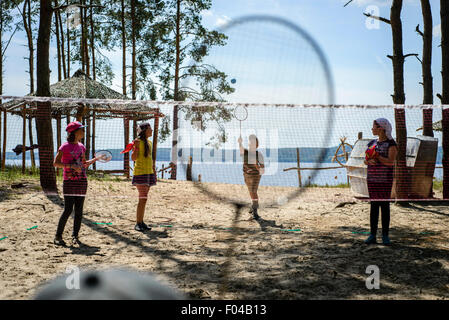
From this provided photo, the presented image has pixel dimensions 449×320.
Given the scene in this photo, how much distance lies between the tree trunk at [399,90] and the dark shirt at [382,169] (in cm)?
440

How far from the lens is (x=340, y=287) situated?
3846mm

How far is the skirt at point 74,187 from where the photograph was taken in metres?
5.21

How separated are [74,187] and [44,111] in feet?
16.9

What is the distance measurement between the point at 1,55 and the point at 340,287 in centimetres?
2537

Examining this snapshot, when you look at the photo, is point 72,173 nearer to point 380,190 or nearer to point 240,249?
point 240,249

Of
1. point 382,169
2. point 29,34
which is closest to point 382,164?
point 382,169

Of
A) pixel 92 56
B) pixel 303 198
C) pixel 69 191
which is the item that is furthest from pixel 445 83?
pixel 92 56

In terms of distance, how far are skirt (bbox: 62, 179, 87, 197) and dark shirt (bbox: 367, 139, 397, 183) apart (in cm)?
427

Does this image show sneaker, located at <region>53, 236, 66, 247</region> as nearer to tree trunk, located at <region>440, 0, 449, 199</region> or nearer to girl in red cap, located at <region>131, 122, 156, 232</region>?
girl in red cap, located at <region>131, 122, 156, 232</region>

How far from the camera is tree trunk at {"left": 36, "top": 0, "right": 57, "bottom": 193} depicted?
9.25m

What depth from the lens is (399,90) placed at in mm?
9180

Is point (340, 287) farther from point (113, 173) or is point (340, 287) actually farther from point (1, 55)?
point (1, 55)

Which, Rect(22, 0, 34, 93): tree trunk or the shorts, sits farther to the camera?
Rect(22, 0, 34, 93): tree trunk

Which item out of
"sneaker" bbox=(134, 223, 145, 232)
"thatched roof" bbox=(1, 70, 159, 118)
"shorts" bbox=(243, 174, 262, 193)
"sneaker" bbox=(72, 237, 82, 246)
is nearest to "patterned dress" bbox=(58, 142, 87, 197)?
"sneaker" bbox=(72, 237, 82, 246)
